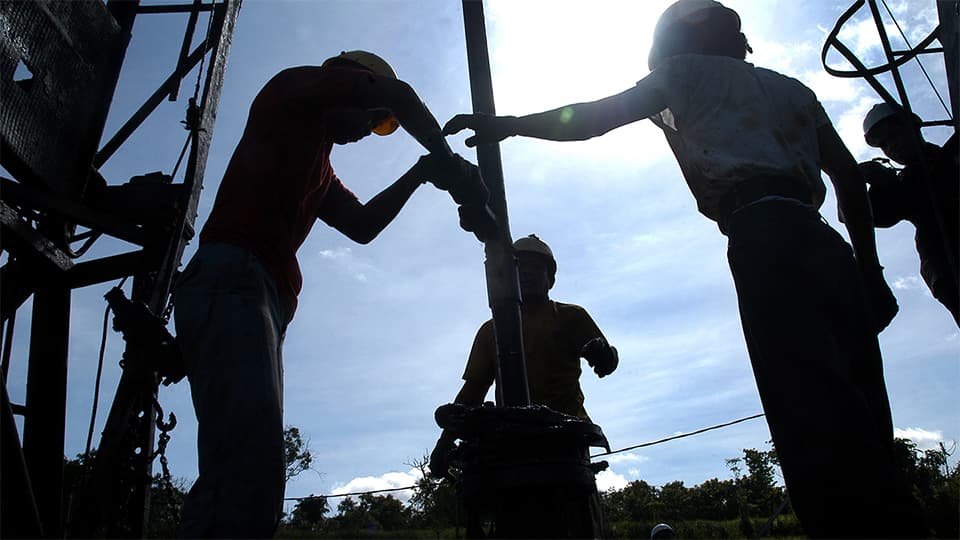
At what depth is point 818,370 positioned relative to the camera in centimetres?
173

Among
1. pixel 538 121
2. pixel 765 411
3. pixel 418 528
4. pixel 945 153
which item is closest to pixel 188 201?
pixel 538 121

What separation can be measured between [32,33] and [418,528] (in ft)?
61.6

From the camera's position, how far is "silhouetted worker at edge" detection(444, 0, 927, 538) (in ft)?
5.37

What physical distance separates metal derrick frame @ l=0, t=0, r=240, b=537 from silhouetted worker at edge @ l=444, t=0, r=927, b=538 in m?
2.59

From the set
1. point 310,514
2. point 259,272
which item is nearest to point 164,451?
point 259,272

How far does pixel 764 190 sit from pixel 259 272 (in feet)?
5.10

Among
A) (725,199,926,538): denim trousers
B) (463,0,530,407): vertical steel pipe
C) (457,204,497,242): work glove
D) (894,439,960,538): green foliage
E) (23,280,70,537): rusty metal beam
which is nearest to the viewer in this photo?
(725,199,926,538): denim trousers

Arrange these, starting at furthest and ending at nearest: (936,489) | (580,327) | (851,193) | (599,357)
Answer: (936,489), (580,327), (599,357), (851,193)

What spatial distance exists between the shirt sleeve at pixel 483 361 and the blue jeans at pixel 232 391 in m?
2.36

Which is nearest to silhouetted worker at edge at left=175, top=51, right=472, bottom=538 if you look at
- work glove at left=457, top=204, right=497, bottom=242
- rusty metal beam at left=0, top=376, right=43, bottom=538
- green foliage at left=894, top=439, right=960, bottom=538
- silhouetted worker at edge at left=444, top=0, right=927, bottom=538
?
work glove at left=457, top=204, right=497, bottom=242

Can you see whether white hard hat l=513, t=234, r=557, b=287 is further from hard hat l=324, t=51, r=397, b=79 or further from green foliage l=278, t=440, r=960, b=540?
green foliage l=278, t=440, r=960, b=540

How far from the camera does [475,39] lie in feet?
9.73

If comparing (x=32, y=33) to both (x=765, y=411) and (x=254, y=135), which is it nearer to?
(x=254, y=135)

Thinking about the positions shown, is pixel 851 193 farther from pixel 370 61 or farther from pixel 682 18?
pixel 370 61
